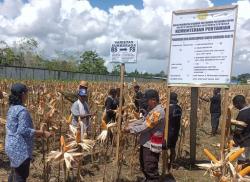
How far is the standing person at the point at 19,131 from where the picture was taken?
5.40 metres

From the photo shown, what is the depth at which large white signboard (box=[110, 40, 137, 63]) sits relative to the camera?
316 inches

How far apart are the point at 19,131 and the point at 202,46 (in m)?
3.78

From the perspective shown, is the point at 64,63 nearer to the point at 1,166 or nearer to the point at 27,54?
the point at 27,54

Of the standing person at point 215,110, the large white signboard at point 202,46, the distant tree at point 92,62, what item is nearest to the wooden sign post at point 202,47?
the large white signboard at point 202,46

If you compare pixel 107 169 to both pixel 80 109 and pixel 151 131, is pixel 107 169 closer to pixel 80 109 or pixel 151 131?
pixel 80 109

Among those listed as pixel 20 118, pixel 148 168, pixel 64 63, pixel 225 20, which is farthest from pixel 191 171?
pixel 64 63

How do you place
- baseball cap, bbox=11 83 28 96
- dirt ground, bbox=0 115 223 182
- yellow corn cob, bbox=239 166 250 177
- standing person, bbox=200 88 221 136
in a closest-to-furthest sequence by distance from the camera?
yellow corn cob, bbox=239 166 250 177, baseball cap, bbox=11 83 28 96, dirt ground, bbox=0 115 223 182, standing person, bbox=200 88 221 136

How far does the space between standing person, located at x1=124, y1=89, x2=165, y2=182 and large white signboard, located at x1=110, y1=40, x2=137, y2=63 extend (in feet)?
4.02

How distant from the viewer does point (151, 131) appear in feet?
23.2

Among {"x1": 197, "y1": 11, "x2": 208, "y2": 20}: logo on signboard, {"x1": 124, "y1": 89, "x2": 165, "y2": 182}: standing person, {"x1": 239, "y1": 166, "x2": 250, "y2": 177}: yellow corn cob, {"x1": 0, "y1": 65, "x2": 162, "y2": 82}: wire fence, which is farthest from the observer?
{"x1": 0, "y1": 65, "x2": 162, "y2": 82}: wire fence

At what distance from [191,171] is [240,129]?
9.41ft

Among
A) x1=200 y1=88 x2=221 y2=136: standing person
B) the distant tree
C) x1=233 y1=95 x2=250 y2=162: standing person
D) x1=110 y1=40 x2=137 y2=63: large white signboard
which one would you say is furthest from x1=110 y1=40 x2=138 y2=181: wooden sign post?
the distant tree

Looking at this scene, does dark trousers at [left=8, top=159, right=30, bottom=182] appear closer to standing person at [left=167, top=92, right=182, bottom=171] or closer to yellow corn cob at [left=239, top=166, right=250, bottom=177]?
yellow corn cob at [left=239, top=166, right=250, bottom=177]

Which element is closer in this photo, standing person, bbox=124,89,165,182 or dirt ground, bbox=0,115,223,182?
standing person, bbox=124,89,165,182
